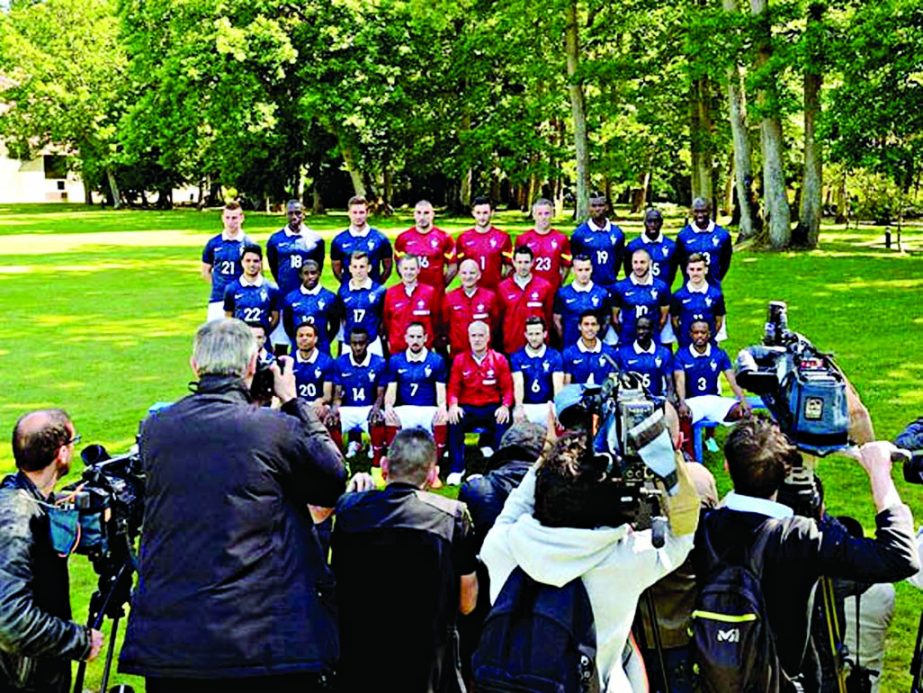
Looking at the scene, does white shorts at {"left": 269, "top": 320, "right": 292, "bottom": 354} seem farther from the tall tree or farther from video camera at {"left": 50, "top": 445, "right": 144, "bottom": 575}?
the tall tree

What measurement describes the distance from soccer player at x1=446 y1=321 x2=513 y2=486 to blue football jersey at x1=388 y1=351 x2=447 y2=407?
15 cm

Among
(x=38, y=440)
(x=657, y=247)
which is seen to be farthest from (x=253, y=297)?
(x=38, y=440)

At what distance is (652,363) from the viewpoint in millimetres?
8125

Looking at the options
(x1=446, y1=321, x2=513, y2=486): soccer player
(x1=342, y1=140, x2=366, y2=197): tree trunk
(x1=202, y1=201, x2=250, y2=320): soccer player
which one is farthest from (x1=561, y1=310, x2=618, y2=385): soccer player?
(x1=342, y1=140, x2=366, y2=197): tree trunk

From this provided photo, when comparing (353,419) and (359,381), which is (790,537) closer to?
(353,419)

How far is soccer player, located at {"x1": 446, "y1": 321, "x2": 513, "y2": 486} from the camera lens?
8094 mm

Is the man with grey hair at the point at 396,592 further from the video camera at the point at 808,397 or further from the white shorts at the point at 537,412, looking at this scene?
the white shorts at the point at 537,412

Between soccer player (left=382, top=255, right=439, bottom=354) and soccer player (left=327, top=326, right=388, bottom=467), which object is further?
soccer player (left=382, top=255, right=439, bottom=354)

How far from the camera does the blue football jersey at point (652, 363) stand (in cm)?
806

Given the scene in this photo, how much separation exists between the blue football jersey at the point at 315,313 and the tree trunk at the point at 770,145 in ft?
50.0

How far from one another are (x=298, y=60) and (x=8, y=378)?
30.7 metres

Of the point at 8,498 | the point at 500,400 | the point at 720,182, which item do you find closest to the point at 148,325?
the point at 500,400

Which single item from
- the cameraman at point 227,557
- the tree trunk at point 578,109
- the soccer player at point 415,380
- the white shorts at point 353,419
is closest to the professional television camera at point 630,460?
the cameraman at point 227,557

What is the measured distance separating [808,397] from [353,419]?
5.29 metres
